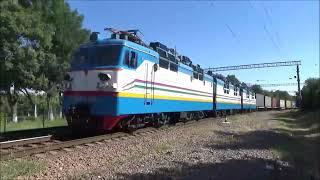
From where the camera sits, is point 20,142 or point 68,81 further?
point 68,81

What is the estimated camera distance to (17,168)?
10195 millimetres

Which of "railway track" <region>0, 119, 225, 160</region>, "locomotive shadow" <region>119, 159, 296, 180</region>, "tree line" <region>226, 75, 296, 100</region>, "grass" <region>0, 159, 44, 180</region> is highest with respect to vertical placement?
"tree line" <region>226, 75, 296, 100</region>

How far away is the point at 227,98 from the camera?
40.2 m

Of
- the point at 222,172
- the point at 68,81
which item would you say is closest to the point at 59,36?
the point at 68,81

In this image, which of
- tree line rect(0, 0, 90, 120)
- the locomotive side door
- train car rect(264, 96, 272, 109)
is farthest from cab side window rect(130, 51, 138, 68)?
train car rect(264, 96, 272, 109)

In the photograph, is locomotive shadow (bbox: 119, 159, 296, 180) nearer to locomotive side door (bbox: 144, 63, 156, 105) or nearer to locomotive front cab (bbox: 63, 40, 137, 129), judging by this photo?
locomotive front cab (bbox: 63, 40, 137, 129)

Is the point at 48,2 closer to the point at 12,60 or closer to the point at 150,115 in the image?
the point at 12,60

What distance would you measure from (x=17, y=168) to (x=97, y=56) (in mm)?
7211

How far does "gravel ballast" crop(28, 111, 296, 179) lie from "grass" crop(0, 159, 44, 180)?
22 cm

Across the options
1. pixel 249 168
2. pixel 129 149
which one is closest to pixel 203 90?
pixel 129 149

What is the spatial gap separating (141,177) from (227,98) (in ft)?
102

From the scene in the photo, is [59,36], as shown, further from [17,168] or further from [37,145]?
[17,168]

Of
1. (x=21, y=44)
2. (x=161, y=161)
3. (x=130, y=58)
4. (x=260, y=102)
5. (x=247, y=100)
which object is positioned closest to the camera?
(x=161, y=161)

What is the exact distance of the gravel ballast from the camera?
1027 centimetres
